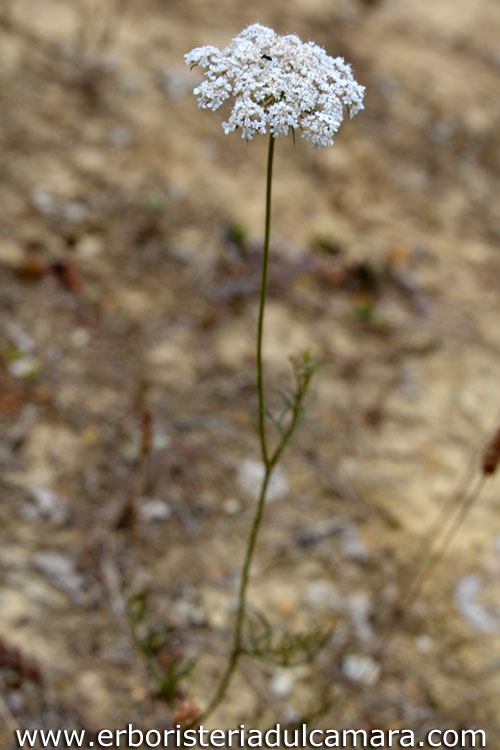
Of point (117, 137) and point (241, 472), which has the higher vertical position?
point (117, 137)

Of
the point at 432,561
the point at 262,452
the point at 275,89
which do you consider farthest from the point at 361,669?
the point at 275,89

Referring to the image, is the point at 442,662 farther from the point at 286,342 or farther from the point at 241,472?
the point at 286,342

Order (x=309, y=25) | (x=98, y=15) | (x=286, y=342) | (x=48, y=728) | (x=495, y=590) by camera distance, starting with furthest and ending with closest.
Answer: (x=309, y=25) → (x=98, y=15) → (x=286, y=342) → (x=495, y=590) → (x=48, y=728)

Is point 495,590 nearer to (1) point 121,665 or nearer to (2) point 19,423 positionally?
(1) point 121,665

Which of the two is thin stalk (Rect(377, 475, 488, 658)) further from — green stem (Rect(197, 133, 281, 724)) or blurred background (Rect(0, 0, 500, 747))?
green stem (Rect(197, 133, 281, 724))

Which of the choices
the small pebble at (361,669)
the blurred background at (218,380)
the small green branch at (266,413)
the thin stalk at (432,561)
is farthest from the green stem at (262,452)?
the thin stalk at (432,561)

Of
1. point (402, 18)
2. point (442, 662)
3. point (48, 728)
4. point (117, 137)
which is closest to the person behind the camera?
point (48, 728)

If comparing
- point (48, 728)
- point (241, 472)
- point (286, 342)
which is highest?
point (286, 342)

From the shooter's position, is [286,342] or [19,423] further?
[286,342]

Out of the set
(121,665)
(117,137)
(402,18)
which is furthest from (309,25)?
(121,665)
